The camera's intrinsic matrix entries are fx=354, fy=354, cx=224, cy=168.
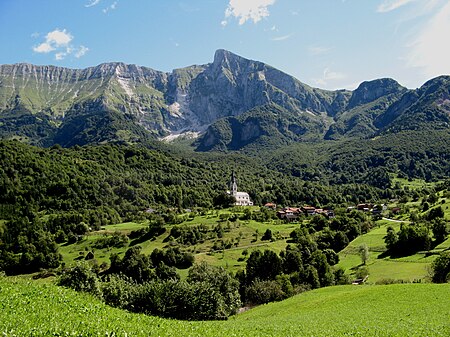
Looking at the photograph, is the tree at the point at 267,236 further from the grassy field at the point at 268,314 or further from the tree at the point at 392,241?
the grassy field at the point at 268,314

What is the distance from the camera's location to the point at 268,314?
1893 inches

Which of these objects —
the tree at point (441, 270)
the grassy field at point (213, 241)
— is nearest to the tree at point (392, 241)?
the grassy field at point (213, 241)

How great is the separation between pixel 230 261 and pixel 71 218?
69495 mm

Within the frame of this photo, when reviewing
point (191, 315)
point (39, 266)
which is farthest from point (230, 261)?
point (39, 266)

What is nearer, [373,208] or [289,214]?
[289,214]

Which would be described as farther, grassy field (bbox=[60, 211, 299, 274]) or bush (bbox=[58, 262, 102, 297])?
grassy field (bbox=[60, 211, 299, 274])

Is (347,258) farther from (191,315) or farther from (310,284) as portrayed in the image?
(191,315)

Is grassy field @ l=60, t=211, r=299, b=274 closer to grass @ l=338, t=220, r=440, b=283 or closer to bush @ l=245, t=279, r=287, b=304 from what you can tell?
bush @ l=245, t=279, r=287, b=304

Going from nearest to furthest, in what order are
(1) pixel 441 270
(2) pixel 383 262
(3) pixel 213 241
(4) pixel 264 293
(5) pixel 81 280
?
1. (5) pixel 81 280
2. (1) pixel 441 270
3. (4) pixel 264 293
4. (2) pixel 383 262
5. (3) pixel 213 241

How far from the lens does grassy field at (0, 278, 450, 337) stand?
14828 mm

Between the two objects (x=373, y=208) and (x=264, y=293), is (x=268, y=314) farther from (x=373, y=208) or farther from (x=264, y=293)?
(x=373, y=208)

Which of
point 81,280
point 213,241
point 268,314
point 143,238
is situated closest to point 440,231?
point 213,241

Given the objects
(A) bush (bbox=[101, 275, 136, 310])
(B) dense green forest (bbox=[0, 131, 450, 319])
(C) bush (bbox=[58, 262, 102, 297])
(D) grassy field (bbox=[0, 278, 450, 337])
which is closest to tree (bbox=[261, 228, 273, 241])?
(B) dense green forest (bbox=[0, 131, 450, 319])

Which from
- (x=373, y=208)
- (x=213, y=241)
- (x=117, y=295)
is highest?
(x=117, y=295)
